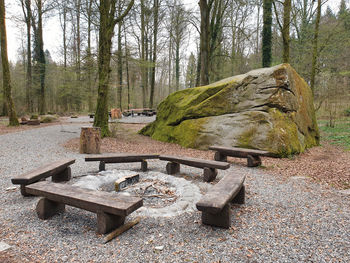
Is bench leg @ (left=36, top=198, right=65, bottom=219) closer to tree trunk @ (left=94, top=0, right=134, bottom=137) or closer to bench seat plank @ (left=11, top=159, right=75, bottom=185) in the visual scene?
bench seat plank @ (left=11, top=159, right=75, bottom=185)

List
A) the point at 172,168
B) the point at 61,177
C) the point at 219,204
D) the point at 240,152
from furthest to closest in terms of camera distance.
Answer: the point at 240,152 < the point at 172,168 < the point at 61,177 < the point at 219,204

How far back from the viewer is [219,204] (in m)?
2.26

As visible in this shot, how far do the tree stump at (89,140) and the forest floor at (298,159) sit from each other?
2.07ft

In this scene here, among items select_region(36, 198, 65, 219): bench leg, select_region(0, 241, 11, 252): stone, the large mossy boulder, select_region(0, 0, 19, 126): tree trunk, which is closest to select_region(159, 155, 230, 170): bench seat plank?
select_region(36, 198, 65, 219): bench leg

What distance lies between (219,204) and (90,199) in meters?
1.39

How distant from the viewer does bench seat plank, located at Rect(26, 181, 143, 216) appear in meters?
2.24

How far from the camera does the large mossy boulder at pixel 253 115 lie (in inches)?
247

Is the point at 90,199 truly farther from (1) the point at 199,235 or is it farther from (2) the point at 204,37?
(2) the point at 204,37

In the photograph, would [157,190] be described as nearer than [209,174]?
Yes

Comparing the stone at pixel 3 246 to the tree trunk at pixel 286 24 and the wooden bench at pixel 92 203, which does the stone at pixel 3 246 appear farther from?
the tree trunk at pixel 286 24

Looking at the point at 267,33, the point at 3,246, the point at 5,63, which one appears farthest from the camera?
the point at 267,33

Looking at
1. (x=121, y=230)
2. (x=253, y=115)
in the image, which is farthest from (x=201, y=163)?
(x=253, y=115)

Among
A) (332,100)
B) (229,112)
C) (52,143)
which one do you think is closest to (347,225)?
(229,112)

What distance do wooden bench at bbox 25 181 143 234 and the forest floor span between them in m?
3.76
